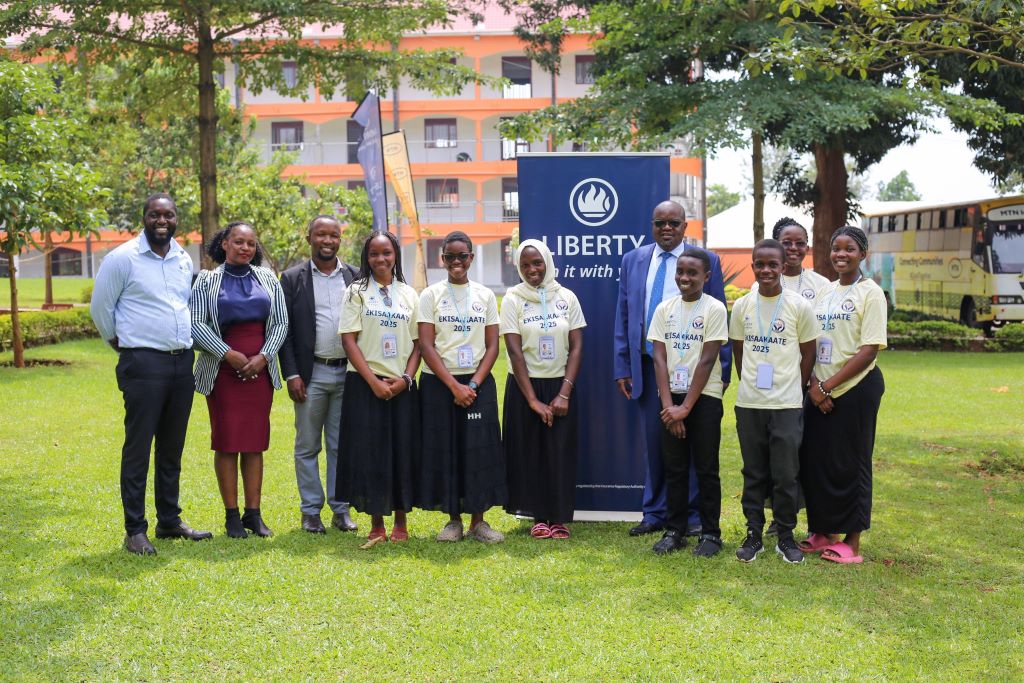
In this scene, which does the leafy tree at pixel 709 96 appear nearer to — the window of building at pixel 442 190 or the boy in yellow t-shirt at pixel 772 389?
the boy in yellow t-shirt at pixel 772 389

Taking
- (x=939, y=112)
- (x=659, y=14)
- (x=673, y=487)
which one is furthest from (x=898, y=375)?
(x=673, y=487)

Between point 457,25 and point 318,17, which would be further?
point 457,25

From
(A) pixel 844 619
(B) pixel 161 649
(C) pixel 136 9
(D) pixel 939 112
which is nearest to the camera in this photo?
(B) pixel 161 649

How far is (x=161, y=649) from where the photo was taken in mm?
4605

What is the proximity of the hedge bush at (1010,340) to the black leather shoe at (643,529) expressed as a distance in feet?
53.1

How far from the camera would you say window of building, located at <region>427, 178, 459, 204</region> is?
145 feet

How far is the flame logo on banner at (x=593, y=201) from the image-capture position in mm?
6992

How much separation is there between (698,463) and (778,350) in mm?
806

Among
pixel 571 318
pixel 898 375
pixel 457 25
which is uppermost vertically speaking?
pixel 457 25

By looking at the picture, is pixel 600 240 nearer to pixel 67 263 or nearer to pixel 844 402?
pixel 844 402

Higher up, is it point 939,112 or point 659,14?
point 659,14

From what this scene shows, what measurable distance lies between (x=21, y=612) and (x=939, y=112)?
654 inches

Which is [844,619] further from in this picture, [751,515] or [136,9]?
[136,9]

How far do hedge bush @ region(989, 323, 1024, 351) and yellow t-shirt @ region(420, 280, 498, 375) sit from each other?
1698 cm
